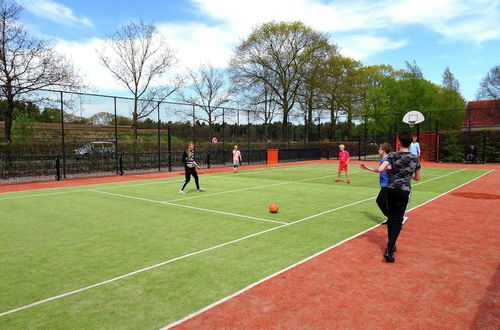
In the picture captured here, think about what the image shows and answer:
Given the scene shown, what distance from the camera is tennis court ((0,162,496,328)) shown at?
A: 13.6 ft

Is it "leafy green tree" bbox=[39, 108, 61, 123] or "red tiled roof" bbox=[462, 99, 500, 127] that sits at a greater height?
"red tiled roof" bbox=[462, 99, 500, 127]

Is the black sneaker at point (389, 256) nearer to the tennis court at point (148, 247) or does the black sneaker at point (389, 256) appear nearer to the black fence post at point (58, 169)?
the tennis court at point (148, 247)

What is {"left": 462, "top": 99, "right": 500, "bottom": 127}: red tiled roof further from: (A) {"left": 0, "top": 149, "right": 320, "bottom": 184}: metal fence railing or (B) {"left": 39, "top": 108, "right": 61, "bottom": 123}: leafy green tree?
(B) {"left": 39, "top": 108, "right": 61, "bottom": 123}: leafy green tree

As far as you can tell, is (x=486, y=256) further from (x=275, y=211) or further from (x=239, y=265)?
(x=275, y=211)

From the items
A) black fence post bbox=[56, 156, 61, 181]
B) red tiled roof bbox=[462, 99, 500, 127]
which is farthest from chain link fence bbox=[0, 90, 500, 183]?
red tiled roof bbox=[462, 99, 500, 127]

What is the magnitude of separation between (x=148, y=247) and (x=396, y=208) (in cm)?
439

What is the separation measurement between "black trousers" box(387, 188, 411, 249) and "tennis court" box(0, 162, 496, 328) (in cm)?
132

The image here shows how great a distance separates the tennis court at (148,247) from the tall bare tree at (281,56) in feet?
95.5

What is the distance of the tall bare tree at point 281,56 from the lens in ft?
130

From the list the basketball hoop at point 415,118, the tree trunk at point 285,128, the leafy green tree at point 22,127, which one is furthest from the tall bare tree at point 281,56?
the leafy green tree at point 22,127

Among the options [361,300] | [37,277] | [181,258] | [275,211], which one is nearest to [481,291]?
[361,300]

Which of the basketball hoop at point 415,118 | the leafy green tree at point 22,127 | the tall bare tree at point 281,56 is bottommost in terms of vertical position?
the leafy green tree at point 22,127

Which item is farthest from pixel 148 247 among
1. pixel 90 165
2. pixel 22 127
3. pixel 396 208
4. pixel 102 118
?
pixel 22 127

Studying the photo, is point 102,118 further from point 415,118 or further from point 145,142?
point 415,118
